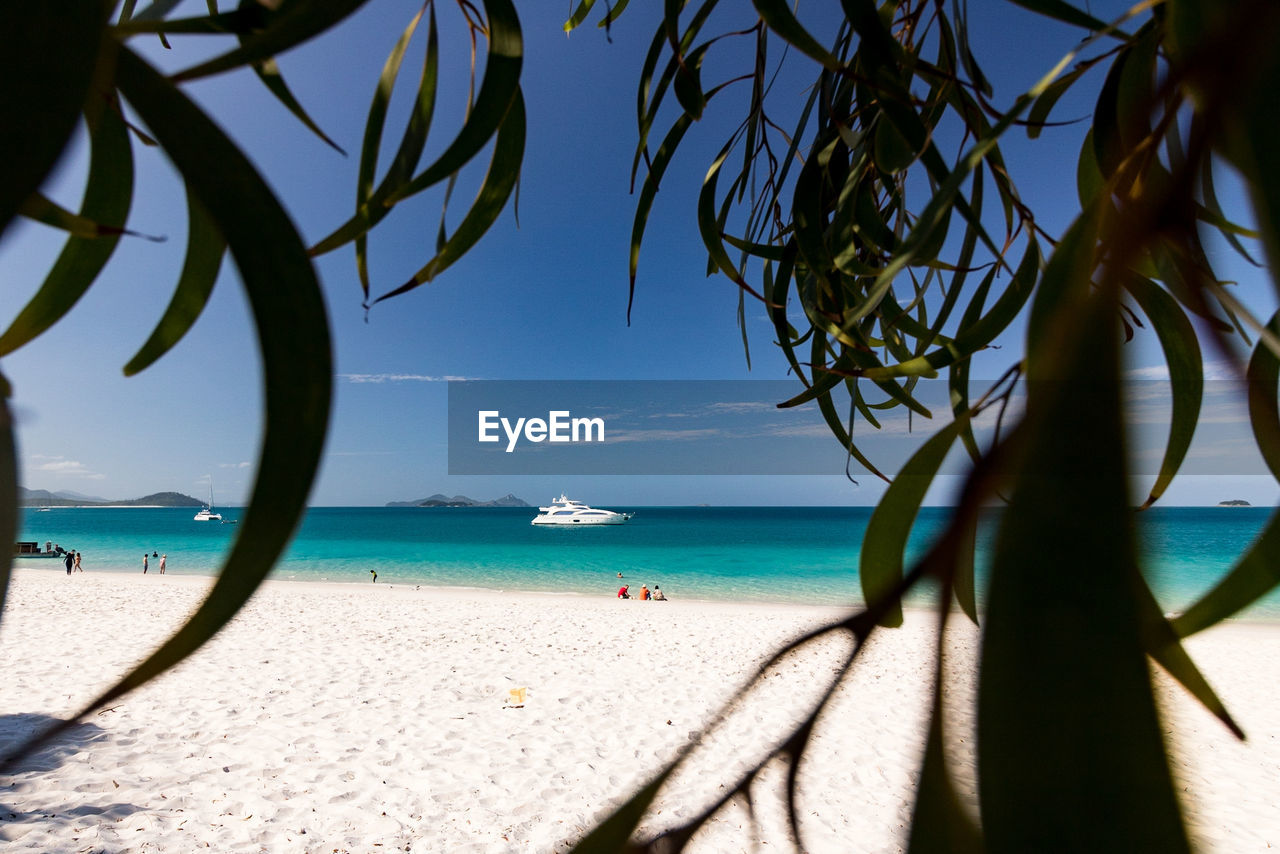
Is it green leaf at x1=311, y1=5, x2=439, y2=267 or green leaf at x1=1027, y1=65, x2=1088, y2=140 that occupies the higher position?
green leaf at x1=1027, y1=65, x2=1088, y2=140

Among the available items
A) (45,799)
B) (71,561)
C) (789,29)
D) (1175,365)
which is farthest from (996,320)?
(71,561)

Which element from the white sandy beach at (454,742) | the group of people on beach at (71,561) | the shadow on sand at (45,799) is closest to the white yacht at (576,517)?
the group of people on beach at (71,561)

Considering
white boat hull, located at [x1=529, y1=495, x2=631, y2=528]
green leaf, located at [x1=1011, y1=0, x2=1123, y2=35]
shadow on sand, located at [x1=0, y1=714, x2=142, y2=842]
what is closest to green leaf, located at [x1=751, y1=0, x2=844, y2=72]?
green leaf, located at [x1=1011, y1=0, x2=1123, y2=35]

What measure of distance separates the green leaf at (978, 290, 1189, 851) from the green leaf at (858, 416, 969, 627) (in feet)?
0.32

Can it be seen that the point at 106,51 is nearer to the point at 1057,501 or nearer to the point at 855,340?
the point at 1057,501

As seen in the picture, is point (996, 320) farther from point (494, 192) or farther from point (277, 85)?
point (277, 85)

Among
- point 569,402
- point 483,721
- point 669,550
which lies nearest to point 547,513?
point 569,402

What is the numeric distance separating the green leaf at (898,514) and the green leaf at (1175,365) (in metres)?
0.18

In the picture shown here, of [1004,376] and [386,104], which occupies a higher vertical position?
[386,104]

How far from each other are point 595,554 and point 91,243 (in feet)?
60.1

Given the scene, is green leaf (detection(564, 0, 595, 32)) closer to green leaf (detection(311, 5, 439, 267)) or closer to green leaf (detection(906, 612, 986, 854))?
green leaf (detection(311, 5, 439, 267))

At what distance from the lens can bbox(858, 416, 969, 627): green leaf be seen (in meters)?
0.22

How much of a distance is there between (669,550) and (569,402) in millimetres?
10247

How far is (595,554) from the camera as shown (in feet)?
59.6
